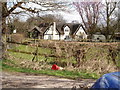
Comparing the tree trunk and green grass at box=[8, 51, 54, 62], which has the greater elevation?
the tree trunk

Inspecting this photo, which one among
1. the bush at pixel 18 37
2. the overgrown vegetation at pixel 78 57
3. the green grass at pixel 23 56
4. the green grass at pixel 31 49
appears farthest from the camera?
the bush at pixel 18 37

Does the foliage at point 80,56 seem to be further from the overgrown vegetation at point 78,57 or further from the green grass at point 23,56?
the green grass at point 23,56

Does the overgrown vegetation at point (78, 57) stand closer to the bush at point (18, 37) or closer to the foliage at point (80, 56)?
the foliage at point (80, 56)

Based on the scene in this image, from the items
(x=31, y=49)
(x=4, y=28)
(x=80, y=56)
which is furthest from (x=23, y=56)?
(x=80, y=56)

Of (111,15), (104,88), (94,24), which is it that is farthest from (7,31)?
(111,15)

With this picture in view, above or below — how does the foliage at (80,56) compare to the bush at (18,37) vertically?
below

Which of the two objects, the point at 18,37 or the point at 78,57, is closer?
the point at 78,57

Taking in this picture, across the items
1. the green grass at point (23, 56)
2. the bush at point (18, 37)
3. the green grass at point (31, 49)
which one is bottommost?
the green grass at point (23, 56)

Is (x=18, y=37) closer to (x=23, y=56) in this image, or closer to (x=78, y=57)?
(x=23, y=56)

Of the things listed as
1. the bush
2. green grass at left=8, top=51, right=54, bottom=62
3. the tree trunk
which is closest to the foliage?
green grass at left=8, top=51, right=54, bottom=62

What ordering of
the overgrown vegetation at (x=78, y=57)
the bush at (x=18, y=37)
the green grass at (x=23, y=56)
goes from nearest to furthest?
the overgrown vegetation at (x=78, y=57) → the green grass at (x=23, y=56) → the bush at (x=18, y=37)

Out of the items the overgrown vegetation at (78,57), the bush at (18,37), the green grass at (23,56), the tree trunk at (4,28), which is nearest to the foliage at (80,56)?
the overgrown vegetation at (78,57)

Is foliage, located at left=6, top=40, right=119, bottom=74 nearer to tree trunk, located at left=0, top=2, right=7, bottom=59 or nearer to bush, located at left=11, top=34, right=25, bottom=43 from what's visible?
tree trunk, located at left=0, top=2, right=7, bottom=59

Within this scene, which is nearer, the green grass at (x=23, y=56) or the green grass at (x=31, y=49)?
the green grass at (x=31, y=49)
